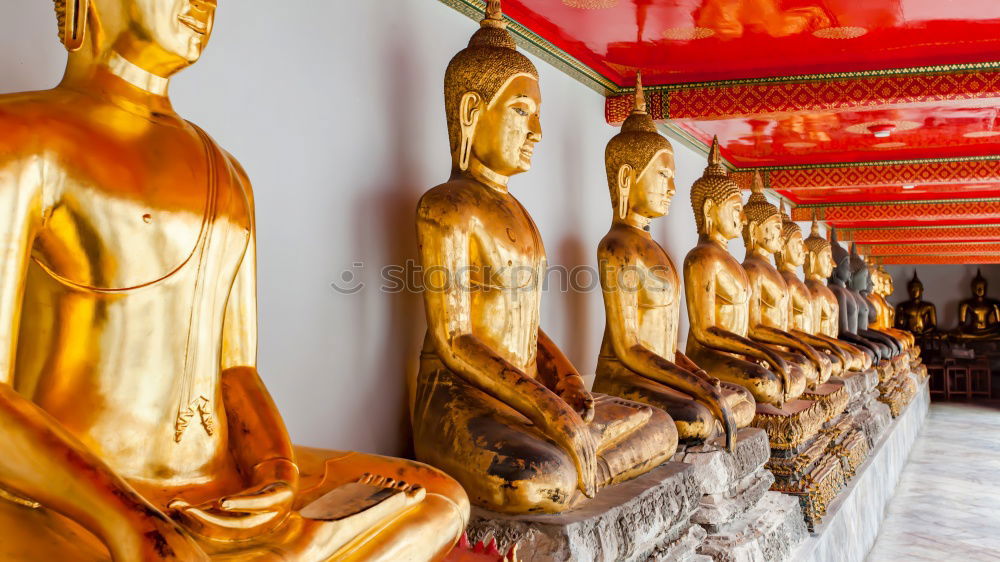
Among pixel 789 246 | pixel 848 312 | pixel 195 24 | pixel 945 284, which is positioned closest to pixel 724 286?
pixel 789 246

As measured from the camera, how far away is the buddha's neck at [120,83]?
5.74 feet

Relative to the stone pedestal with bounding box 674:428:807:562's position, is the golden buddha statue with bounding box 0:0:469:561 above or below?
above

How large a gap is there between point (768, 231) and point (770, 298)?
23.0 inches

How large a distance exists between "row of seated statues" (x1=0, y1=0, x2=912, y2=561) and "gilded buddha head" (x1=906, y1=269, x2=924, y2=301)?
57.3 feet

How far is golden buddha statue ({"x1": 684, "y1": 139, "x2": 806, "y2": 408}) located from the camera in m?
4.56

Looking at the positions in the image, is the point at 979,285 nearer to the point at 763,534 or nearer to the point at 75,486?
the point at 763,534

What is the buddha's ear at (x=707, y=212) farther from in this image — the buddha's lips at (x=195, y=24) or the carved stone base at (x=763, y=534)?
the buddha's lips at (x=195, y=24)

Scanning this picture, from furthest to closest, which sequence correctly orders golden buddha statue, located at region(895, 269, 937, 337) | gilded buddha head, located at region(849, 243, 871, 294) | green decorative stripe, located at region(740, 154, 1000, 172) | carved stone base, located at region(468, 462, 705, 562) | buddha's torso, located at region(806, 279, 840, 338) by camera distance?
golden buddha statue, located at region(895, 269, 937, 337), gilded buddha head, located at region(849, 243, 871, 294), buddha's torso, located at region(806, 279, 840, 338), green decorative stripe, located at region(740, 154, 1000, 172), carved stone base, located at region(468, 462, 705, 562)

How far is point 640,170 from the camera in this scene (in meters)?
4.04

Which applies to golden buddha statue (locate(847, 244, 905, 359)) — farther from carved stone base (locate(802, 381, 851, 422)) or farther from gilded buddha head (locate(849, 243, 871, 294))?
carved stone base (locate(802, 381, 851, 422))

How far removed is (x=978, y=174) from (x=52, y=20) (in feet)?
24.0

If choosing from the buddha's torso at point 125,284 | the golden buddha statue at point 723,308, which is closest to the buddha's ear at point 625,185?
the golden buddha statue at point 723,308

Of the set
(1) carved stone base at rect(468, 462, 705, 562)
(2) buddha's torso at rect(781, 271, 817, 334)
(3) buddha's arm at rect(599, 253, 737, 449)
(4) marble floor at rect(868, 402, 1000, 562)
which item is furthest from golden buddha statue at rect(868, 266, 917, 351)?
(1) carved stone base at rect(468, 462, 705, 562)

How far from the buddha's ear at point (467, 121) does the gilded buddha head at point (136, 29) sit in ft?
4.07
